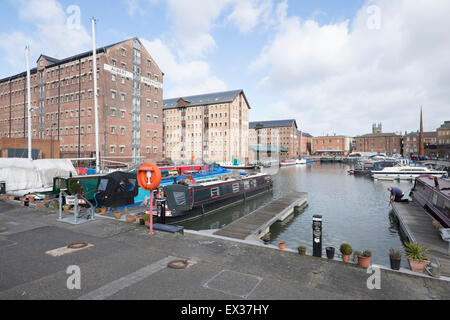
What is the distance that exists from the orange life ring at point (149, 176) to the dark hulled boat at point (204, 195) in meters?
8.75

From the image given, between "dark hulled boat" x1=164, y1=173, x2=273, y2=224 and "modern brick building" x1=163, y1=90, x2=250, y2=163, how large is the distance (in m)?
50.5

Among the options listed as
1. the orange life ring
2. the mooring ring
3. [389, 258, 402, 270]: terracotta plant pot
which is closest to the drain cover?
the orange life ring

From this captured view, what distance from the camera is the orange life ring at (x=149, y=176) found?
1077 centimetres

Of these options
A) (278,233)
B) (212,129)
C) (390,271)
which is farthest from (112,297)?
(212,129)

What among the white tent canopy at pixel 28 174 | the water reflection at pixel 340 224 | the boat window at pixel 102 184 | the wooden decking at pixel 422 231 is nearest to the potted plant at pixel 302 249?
the wooden decking at pixel 422 231

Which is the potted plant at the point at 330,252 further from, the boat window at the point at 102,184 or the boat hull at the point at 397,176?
the boat hull at the point at 397,176

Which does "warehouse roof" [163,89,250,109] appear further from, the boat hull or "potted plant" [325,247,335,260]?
"potted plant" [325,247,335,260]

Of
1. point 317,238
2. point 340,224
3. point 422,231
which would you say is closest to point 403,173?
Result: point 340,224

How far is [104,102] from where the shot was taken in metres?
47.4

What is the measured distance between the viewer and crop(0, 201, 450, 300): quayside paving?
252 inches

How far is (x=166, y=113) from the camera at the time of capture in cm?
9612

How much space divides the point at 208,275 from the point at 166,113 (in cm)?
9344
